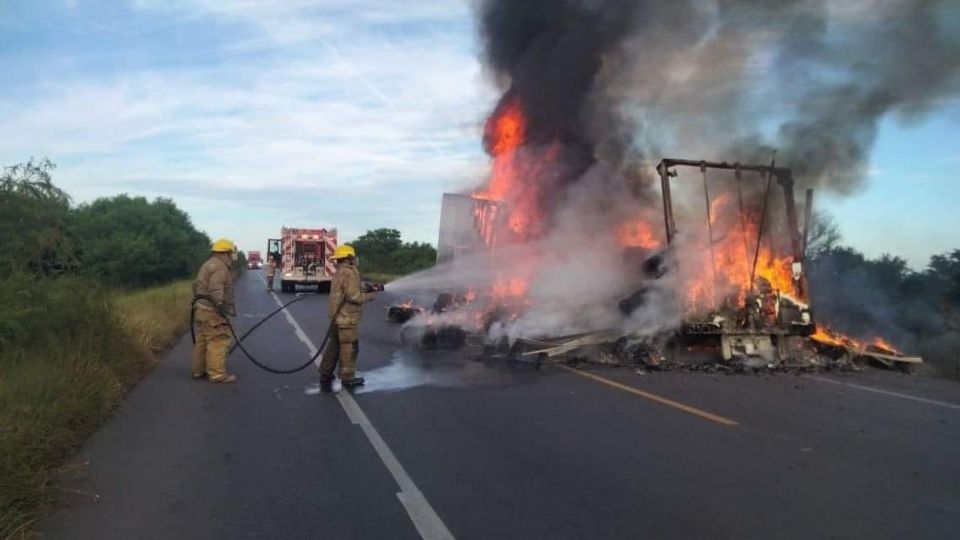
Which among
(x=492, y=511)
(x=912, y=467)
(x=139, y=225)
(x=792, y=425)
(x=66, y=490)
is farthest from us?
(x=139, y=225)

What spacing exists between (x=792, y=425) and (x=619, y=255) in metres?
5.97

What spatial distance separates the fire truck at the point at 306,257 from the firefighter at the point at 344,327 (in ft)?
81.1

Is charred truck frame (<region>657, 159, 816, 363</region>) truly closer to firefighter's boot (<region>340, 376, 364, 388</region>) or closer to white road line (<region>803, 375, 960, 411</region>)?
white road line (<region>803, 375, 960, 411</region>)

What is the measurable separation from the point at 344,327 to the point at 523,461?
3.97 metres

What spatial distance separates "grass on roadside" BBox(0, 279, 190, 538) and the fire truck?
70.2ft

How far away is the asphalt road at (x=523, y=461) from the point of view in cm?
448

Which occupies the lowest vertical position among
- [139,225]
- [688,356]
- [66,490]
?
[66,490]

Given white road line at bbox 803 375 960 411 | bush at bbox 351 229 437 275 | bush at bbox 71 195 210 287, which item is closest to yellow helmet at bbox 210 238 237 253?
white road line at bbox 803 375 960 411

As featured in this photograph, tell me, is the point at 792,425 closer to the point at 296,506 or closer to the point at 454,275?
the point at 296,506

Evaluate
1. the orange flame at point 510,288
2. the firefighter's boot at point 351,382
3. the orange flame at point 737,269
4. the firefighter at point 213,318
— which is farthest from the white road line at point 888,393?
the firefighter at point 213,318

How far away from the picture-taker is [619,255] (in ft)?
41.8

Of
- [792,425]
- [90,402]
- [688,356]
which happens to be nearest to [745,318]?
[688,356]

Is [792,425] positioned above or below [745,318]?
below

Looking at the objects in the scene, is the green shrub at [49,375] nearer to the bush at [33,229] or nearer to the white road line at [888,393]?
the bush at [33,229]
